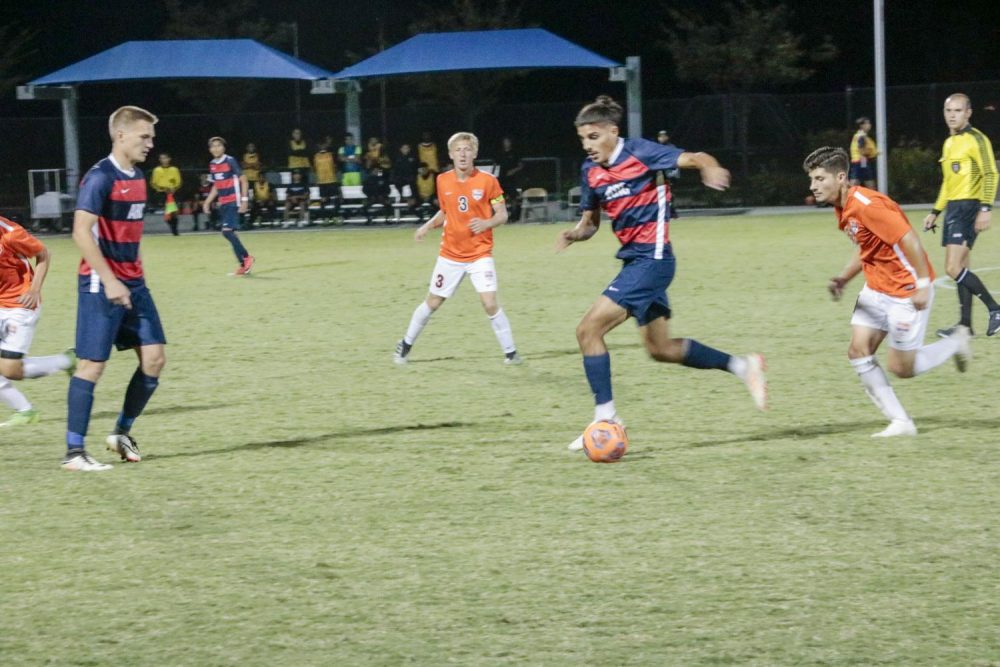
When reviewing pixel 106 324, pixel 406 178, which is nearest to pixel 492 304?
pixel 106 324

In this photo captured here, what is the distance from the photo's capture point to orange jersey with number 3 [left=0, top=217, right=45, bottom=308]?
8648 mm

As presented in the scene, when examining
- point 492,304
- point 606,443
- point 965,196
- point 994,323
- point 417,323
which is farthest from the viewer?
point 965,196

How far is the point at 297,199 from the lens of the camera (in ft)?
105

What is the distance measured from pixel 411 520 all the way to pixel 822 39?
48.0 meters

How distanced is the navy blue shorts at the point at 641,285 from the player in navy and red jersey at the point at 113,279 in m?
2.45

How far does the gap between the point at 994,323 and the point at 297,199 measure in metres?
22.3

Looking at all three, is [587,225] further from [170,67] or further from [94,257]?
[170,67]

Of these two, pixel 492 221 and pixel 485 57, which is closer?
pixel 492 221

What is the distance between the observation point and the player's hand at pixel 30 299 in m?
8.68

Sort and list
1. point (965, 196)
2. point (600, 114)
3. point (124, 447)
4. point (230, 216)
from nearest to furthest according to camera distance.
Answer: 1. point (600, 114)
2. point (124, 447)
3. point (965, 196)
4. point (230, 216)

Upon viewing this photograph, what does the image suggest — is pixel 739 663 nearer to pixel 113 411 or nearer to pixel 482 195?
pixel 113 411

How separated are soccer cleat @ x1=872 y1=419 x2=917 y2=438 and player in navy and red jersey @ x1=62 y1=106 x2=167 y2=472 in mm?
3932

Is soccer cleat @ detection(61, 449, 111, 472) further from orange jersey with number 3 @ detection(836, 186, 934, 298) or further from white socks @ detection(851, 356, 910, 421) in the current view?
orange jersey with number 3 @ detection(836, 186, 934, 298)

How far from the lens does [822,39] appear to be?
51250 millimetres
